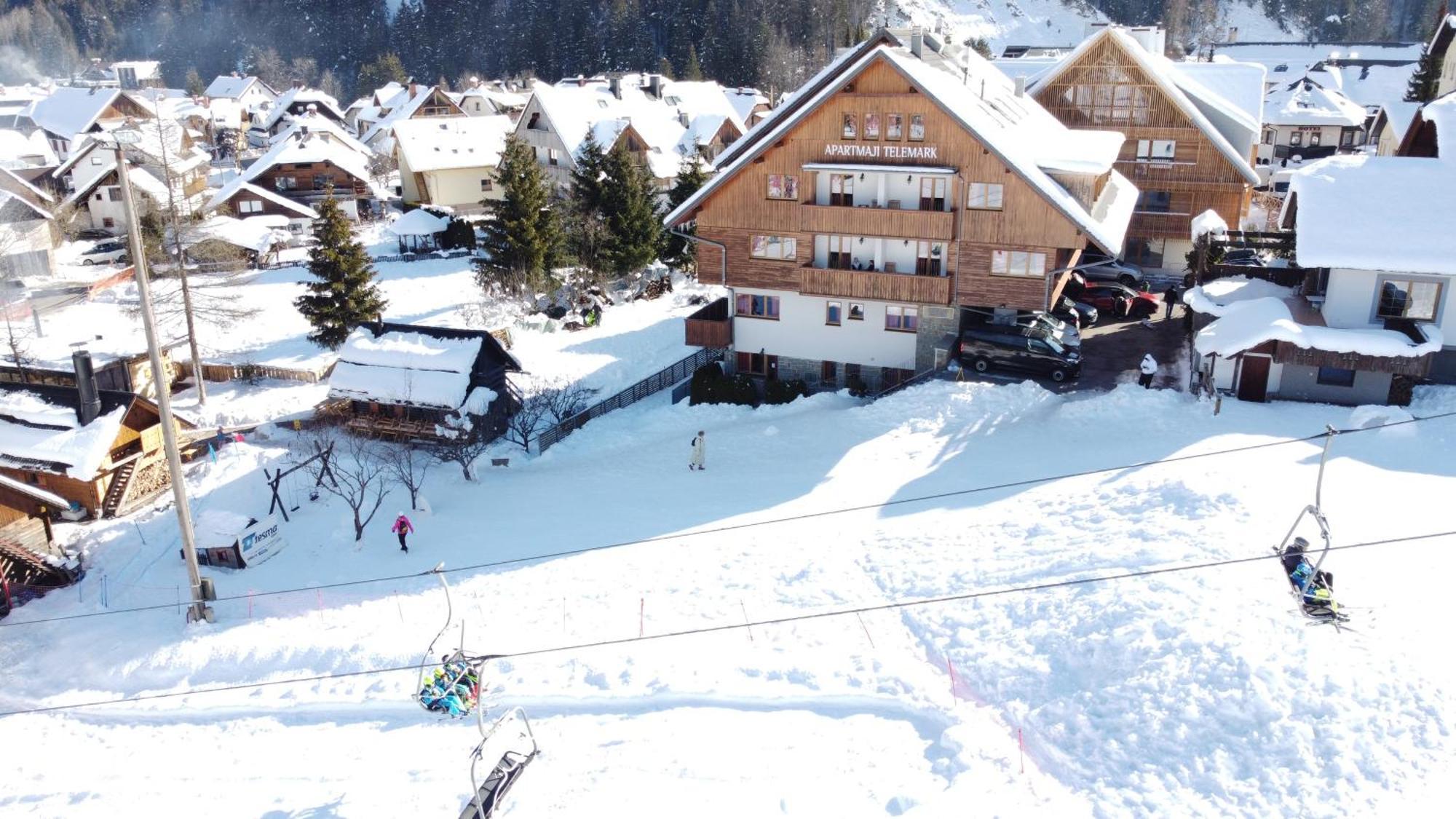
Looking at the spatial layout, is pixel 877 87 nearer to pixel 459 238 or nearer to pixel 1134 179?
pixel 1134 179

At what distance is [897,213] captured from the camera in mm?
33812

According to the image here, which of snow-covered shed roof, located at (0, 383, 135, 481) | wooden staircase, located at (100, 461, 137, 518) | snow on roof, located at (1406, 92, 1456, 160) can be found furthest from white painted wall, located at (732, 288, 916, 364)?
snow-covered shed roof, located at (0, 383, 135, 481)

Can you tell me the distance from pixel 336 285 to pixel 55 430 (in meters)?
15.5

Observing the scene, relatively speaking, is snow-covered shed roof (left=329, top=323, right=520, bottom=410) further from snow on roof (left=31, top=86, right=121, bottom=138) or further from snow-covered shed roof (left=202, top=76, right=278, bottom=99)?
snow-covered shed roof (left=202, top=76, right=278, bottom=99)

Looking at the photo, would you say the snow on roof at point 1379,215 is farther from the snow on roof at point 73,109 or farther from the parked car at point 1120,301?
the snow on roof at point 73,109

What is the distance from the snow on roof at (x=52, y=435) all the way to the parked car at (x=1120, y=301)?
36.0m

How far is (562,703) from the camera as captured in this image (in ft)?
63.3

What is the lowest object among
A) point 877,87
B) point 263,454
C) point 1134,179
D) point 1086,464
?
point 263,454

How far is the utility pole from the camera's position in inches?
848

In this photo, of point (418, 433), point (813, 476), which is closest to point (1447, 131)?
point (813, 476)

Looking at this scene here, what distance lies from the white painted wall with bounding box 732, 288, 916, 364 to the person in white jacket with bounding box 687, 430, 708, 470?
7721 millimetres

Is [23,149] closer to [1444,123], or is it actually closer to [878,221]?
[878,221]

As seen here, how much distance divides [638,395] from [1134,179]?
25.4m

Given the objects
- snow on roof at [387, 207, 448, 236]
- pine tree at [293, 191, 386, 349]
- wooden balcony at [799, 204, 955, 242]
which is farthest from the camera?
snow on roof at [387, 207, 448, 236]
